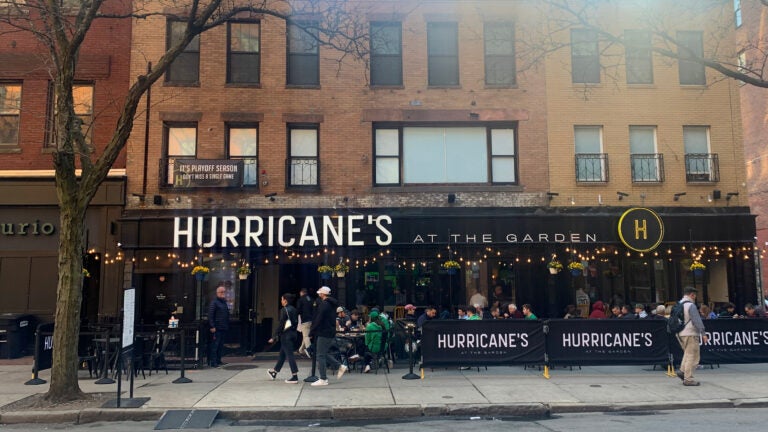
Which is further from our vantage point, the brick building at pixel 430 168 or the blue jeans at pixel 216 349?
the brick building at pixel 430 168

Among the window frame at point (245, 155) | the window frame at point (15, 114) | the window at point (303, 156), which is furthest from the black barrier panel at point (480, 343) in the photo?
the window frame at point (15, 114)

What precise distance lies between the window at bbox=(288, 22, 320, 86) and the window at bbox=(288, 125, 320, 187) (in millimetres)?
1420

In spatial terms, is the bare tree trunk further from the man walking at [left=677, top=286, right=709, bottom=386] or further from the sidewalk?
the man walking at [left=677, top=286, right=709, bottom=386]

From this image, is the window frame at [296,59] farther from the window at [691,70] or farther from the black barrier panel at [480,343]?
the window at [691,70]

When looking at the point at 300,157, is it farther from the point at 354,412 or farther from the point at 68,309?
the point at 354,412

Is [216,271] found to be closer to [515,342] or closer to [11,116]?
[11,116]

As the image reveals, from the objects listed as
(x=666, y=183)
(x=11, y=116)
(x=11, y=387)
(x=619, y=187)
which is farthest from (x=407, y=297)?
(x=11, y=116)

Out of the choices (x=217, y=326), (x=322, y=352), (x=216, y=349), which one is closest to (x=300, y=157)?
(x=217, y=326)

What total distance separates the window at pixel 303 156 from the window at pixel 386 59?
2505 millimetres

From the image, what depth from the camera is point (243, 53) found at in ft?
54.6

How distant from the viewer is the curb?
8.80 m

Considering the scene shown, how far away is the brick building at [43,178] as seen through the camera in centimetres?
1572

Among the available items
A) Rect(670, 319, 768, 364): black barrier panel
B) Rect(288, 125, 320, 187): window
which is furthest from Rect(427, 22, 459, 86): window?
Rect(670, 319, 768, 364): black barrier panel

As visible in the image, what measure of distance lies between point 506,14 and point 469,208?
19.9ft
